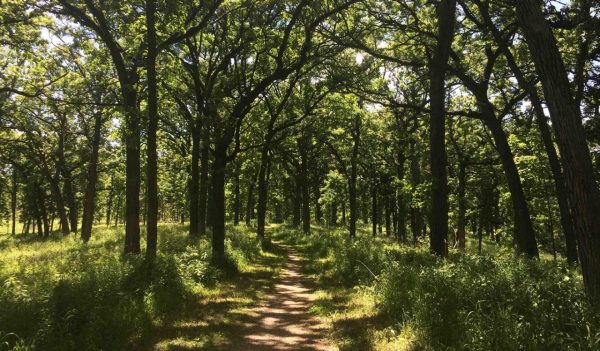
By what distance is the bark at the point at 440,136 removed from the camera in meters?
11.0

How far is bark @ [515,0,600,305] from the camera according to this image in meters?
5.26

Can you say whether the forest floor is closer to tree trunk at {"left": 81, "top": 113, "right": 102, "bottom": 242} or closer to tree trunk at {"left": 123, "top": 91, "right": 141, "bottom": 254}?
tree trunk at {"left": 123, "top": 91, "right": 141, "bottom": 254}

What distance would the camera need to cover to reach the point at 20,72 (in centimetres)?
2036

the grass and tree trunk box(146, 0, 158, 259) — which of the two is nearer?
the grass

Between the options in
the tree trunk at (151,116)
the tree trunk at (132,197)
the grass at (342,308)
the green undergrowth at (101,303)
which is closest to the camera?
the grass at (342,308)

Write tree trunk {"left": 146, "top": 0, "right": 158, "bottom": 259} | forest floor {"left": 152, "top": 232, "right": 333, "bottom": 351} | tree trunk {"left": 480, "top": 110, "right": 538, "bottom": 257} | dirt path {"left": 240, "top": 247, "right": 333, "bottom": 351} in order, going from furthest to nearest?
tree trunk {"left": 480, "top": 110, "right": 538, "bottom": 257} < tree trunk {"left": 146, "top": 0, "right": 158, "bottom": 259} < dirt path {"left": 240, "top": 247, "right": 333, "bottom": 351} < forest floor {"left": 152, "top": 232, "right": 333, "bottom": 351}

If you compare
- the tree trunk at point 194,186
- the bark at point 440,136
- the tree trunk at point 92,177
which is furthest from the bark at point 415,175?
the tree trunk at point 92,177

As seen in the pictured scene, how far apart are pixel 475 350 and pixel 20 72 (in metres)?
23.2

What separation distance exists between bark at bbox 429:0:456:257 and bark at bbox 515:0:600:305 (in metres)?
5.49

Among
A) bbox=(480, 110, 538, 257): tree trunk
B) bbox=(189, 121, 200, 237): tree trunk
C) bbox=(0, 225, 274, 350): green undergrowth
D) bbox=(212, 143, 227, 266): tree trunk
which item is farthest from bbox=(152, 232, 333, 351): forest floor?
bbox=(189, 121, 200, 237): tree trunk

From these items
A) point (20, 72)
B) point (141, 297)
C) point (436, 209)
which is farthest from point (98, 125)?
point (436, 209)

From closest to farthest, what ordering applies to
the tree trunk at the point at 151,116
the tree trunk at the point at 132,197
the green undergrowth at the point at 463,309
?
the green undergrowth at the point at 463,309, the tree trunk at the point at 151,116, the tree trunk at the point at 132,197

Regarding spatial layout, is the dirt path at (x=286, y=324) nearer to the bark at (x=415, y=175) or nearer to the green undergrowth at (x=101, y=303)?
the green undergrowth at (x=101, y=303)

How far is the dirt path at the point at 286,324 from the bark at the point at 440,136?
3.92 m
